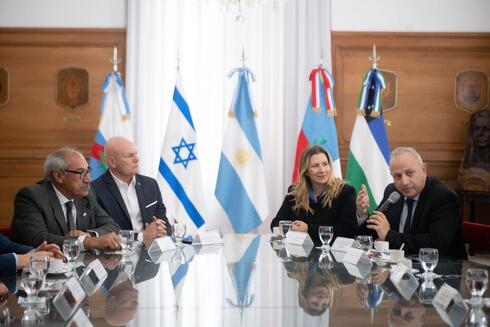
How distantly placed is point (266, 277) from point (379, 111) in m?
4.19

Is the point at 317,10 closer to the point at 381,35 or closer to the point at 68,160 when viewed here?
the point at 381,35

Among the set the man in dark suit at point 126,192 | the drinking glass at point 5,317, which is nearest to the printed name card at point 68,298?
the drinking glass at point 5,317

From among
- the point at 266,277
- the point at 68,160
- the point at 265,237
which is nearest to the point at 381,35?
the point at 265,237

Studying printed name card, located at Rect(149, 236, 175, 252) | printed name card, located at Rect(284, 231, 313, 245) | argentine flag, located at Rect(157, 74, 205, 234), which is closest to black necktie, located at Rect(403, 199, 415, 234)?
printed name card, located at Rect(284, 231, 313, 245)

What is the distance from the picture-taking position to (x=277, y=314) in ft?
7.22

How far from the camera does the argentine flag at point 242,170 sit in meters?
6.97

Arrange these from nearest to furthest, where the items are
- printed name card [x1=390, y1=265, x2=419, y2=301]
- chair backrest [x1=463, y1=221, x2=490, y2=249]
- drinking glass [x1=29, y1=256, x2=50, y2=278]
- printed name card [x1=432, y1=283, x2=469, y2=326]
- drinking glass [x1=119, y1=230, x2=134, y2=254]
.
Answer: printed name card [x1=432, y1=283, x2=469, y2=326]
drinking glass [x1=29, y1=256, x2=50, y2=278]
printed name card [x1=390, y1=265, x2=419, y2=301]
drinking glass [x1=119, y1=230, x2=134, y2=254]
chair backrest [x1=463, y1=221, x2=490, y2=249]

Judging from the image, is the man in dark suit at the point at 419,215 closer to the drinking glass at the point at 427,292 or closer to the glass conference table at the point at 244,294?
the glass conference table at the point at 244,294

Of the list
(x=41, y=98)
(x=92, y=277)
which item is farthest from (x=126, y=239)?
(x=41, y=98)

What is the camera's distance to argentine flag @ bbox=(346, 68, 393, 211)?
22.2 feet

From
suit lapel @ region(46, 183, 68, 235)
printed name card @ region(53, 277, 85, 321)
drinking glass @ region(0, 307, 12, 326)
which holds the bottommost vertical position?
drinking glass @ region(0, 307, 12, 326)

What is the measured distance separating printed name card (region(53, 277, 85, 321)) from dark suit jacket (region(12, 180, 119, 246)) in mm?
1355

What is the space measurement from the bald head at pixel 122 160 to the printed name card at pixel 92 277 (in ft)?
7.30

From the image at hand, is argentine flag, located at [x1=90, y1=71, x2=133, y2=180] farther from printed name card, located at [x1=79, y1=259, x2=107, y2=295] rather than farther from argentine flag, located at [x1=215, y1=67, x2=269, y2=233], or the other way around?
printed name card, located at [x1=79, y1=259, x2=107, y2=295]
